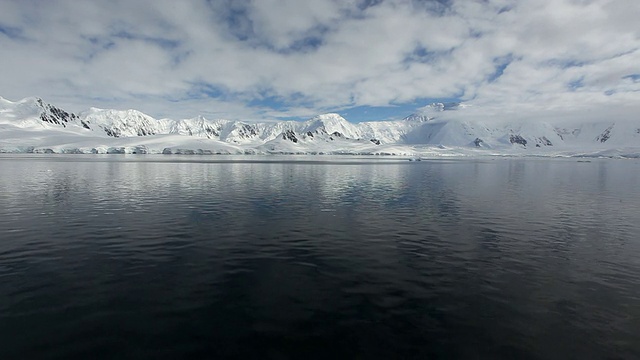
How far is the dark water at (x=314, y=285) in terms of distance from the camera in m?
13.8

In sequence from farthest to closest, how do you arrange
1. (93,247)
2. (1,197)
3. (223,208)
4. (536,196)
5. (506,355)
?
(536,196) < (1,197) < (223,208) < (93,247) < (506,355)

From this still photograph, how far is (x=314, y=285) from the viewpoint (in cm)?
1920

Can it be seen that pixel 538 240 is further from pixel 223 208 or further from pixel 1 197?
pixel 1 197

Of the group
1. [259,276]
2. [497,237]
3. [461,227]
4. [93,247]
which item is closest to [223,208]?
[93,247]

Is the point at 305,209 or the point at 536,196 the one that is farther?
the point at 536,196

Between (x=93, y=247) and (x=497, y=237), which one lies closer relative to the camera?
(x=93, y=247)

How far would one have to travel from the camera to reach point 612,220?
123 feet

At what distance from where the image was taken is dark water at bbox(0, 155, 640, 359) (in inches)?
544

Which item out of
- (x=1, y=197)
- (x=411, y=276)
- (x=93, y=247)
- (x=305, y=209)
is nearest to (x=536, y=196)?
(x=305, y=209)

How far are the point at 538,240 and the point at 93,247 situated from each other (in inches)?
1331

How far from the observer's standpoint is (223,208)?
41.5 metres

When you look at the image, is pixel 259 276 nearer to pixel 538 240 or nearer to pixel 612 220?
pixel 538 240

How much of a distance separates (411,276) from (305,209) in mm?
22101

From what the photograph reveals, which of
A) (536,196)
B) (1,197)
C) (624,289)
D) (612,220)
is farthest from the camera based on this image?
(536,196)
